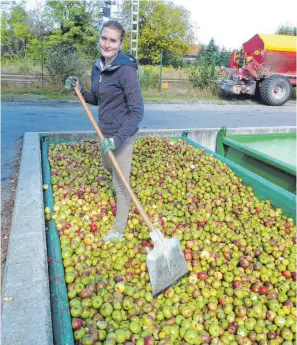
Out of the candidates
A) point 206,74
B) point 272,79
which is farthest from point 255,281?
point 206,74

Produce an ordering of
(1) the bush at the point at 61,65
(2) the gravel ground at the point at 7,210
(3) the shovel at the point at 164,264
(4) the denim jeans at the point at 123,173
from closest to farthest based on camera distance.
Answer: (3) the shovel at the point at 164,264 → (4) the denim jeans at the point at 123,173 → (2) the gravel ground at the point at 7,210 → (1) the bush at the point at 61,65

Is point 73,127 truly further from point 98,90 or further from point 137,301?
point 137,301

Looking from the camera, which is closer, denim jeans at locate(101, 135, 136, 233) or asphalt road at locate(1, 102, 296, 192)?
denim jeans at locate(101, 135, 136, 233)

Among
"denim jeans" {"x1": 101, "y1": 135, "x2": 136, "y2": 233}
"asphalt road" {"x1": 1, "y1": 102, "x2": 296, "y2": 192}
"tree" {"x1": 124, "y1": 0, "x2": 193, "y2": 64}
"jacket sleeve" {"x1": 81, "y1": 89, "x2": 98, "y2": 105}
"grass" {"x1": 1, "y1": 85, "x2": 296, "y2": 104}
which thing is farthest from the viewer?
"tree" {"x1": 124, "y1": 0, "x2": 193, "y2": 64}

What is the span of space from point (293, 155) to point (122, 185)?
186 inches

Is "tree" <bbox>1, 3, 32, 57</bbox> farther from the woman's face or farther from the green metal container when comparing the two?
the woman's face

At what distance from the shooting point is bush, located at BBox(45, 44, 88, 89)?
1577 cm

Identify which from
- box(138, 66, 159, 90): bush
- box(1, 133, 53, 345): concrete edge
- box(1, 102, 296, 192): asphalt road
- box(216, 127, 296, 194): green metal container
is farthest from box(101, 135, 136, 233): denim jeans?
box(138, 66, 159, 90): bush

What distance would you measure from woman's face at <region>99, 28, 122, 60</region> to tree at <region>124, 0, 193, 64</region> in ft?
101

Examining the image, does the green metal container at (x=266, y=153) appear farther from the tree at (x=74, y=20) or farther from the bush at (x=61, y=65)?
the tree at (x=74, y=20)

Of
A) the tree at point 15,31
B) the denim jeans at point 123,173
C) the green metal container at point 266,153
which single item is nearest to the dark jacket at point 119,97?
the denim jeans at point 123,173

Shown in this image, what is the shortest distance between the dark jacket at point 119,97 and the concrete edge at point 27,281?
107 centimetres

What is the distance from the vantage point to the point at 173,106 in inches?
565

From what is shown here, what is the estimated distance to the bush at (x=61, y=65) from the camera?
1577 centimetres
